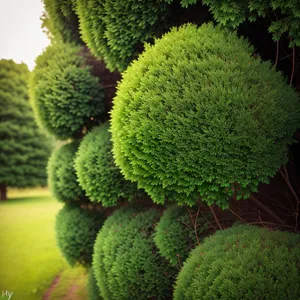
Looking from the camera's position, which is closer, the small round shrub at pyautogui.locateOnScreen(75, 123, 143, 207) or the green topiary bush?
the small round shrub at pyautogui.locateOnScreen(75, 123, 143, 207)

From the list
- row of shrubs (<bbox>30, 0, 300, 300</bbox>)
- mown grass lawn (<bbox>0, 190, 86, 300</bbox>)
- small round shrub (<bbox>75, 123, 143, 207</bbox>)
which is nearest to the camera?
row of shrubs (<bbox>30, 0, 300, 300</bbox>)

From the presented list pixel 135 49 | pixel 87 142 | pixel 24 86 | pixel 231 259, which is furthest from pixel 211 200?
pixel 24 86

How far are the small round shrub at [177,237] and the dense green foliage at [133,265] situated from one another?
1.16 feet

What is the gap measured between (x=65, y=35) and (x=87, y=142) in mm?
2386

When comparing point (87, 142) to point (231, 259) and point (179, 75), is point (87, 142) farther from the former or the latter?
point (231, 259)

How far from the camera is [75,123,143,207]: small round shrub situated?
477 centimetres

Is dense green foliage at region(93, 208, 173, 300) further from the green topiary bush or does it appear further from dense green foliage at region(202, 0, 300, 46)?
dense green foliage at region(202, 0, 300, 46)

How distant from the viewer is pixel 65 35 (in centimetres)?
→ 625

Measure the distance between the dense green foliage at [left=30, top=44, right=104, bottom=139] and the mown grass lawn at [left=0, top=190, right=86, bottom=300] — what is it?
12.3 feet

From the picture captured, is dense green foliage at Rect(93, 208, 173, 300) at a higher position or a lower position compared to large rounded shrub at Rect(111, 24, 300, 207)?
lower

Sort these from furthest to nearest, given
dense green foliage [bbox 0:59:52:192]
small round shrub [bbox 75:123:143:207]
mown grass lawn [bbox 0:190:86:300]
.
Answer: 1. dense green foliage [bbox 0:59:52:192]
2. mown grass lawn [bbox 0:190:86:300]
3. small round shrub [bbox 75:123:143:207]

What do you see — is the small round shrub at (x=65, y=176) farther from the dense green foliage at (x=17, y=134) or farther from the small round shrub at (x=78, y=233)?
the dense green foliage at (x=17, y=134)

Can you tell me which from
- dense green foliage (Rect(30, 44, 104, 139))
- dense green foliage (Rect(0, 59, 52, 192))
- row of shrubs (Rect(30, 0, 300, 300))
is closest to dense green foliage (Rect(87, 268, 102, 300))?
row of shrubs (Rect(30, 0, 300, 300))

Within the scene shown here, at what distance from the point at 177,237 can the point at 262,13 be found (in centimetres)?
277
